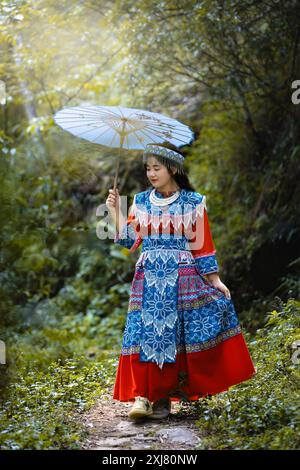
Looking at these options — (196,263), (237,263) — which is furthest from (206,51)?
(196,263)

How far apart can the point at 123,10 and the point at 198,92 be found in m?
2.22

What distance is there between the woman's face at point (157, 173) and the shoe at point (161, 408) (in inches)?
58.4

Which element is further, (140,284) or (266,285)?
(266,285)

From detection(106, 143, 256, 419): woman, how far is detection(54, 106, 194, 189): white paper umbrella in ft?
0.38

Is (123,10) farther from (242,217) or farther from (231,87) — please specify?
(242,217)

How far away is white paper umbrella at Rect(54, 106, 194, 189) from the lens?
14.9ft

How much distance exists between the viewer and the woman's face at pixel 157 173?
4586 millimetres

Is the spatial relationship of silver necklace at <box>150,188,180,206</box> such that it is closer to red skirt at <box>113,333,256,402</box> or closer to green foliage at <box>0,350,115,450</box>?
red skirt at <box>113,333,256,402</box>

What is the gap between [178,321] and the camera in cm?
448

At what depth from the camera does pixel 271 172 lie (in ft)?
25.0

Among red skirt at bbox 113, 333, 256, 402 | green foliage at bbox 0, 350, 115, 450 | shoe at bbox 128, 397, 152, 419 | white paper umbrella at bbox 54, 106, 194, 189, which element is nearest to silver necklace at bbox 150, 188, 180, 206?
white paper umbrella at bbox 54, 106, 194, 189

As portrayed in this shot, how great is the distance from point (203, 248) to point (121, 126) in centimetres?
105

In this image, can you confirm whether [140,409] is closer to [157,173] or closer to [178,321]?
[178,321]

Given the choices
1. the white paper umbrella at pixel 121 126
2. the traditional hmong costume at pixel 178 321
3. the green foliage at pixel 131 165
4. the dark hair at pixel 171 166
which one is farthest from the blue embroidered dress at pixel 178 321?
the white paper umbrella at pixel 121 126
